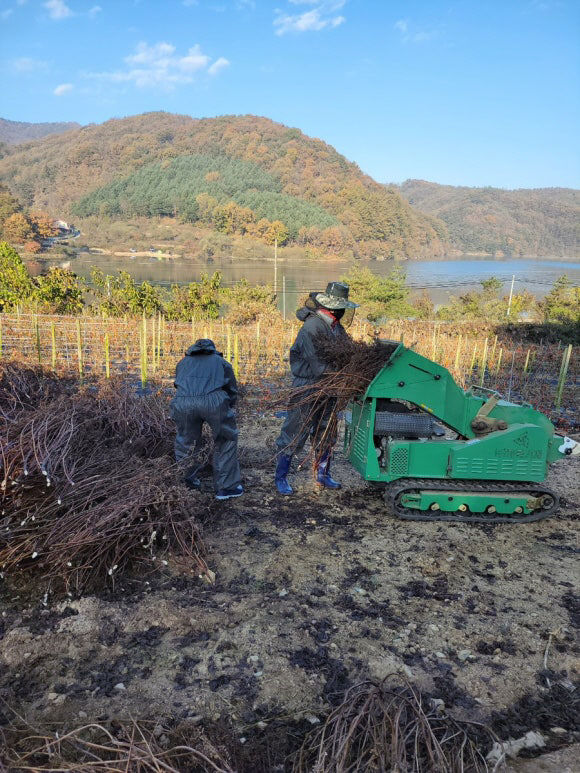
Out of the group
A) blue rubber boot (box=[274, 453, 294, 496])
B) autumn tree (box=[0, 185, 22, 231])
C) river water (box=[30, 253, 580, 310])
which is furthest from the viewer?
autumn tree (box=[0, 185, 22, 231])

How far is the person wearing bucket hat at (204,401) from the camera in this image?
4566mm

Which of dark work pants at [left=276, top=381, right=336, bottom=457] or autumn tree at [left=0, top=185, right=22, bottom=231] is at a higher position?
autumn tree at [left=0, top=185, right=22, bottom=231]

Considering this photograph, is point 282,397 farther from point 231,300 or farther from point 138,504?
point 231,300

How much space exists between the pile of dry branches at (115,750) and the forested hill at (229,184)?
240ft

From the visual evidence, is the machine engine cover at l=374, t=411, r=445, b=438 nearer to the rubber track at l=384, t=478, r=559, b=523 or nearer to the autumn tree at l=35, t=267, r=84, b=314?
the rubber track at l=384, t=478, r=559, b=523

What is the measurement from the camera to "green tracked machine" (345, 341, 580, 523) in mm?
4508

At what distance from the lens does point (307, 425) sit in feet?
16.4

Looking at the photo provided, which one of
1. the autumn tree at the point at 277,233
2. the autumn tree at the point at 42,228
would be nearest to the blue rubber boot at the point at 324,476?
the autumn tree at the point at 42,228

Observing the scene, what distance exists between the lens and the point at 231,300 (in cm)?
2692

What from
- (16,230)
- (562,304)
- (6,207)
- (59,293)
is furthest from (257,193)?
(59,293)

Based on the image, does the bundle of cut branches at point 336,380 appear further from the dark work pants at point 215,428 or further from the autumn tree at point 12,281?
the autumn tree at point 12,281

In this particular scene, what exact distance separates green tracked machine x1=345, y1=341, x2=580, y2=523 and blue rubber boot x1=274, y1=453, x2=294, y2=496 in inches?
31.2

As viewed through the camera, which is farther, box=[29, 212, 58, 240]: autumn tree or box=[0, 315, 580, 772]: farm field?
box=[29, 212, 58, 240]: autumn tree

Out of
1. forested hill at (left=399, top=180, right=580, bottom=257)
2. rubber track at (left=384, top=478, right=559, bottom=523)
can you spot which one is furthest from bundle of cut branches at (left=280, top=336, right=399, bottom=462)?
forested hill at (left=399, top=180, right=580, bottom=257)
